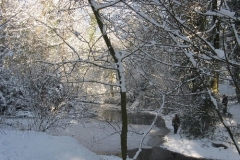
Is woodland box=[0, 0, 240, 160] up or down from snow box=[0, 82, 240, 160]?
up

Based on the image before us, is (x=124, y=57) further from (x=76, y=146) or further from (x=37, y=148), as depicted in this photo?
(x=76, y=146)

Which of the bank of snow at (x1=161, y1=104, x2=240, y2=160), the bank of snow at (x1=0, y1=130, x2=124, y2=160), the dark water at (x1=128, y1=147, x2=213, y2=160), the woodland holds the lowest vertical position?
the dark water at (x1=128, y1=147, x2=213, y2=160)

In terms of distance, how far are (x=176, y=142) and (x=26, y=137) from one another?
26.9ft

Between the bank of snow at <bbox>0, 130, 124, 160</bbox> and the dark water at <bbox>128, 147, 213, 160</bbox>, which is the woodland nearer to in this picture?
the bank of snow at <bbox>0, 130, 124, 160</bbox>

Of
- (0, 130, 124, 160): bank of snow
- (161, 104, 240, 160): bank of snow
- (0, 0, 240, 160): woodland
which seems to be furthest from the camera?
(161, 104, 240, 160): bank of snow

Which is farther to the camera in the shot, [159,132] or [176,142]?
[159,132]

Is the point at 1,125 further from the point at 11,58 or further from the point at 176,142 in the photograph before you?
the point at 176,142

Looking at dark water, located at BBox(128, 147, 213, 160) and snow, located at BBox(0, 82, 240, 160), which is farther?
dark water, located at BBox(128, 147, 213, 160)

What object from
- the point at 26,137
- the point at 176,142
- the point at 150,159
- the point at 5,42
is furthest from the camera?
the point at 5,42

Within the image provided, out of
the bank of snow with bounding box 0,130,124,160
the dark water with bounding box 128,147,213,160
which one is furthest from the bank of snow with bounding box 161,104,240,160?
the bank of snow with bounding box 0,130,124,160

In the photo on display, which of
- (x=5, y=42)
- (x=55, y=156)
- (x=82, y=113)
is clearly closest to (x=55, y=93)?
(x=82, y=113)

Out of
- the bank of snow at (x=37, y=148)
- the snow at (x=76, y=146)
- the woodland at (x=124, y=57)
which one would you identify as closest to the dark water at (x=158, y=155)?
the snow at (x=76, y=146)

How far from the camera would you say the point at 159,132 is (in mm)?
18984

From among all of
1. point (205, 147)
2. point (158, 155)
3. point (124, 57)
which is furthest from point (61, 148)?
point (205, 147)
